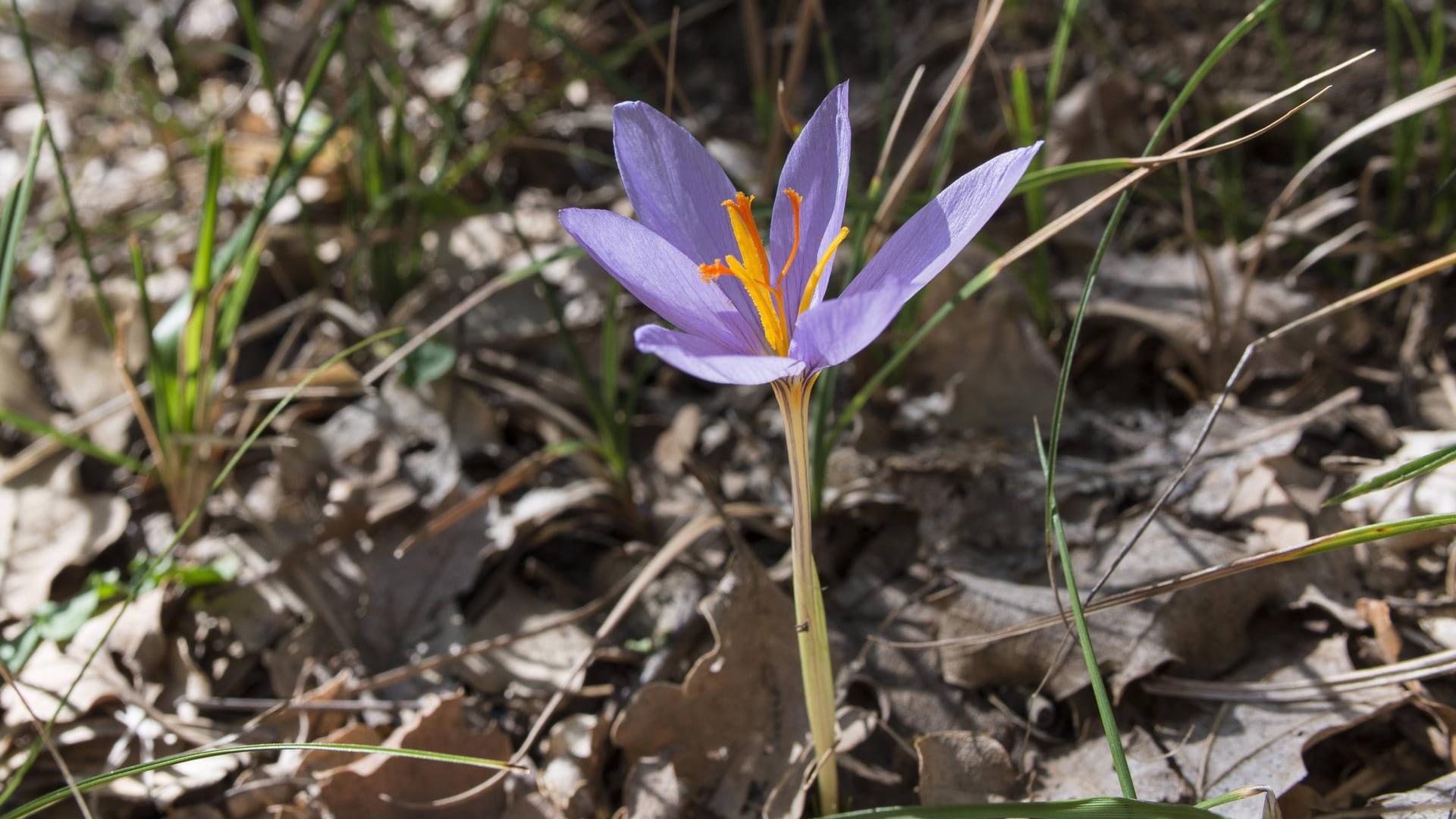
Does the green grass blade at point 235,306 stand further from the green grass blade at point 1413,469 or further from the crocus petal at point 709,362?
the green grass blade at point 1413,469

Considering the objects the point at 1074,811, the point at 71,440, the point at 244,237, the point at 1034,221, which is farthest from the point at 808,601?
the point at 71,440

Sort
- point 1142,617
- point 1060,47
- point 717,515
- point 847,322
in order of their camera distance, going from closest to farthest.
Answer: point 847,322, point 1142,617, point 717,515, point 1060,47

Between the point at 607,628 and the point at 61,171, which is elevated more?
the point at 61,171

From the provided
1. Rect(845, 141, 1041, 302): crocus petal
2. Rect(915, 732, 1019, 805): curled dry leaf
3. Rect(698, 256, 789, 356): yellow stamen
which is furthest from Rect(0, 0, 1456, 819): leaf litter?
Rect(845, 141, 1041, 302): crocus petal

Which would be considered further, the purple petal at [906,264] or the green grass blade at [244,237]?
the green grass blade at [244,237]

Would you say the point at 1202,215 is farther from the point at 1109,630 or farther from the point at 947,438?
the point at 1109,630

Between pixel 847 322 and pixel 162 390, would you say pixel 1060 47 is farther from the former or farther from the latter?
pixel 162 390

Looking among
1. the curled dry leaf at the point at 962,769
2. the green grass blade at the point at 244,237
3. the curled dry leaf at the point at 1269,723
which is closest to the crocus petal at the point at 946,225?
the curled dry leaf at the point at 962,769
